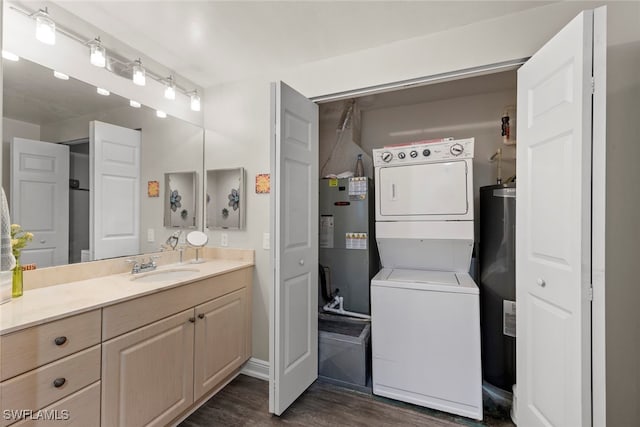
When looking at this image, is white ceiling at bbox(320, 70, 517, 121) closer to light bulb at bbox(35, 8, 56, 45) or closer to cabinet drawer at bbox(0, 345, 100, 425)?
light bulb at bbox(35, 8, 56, 45)

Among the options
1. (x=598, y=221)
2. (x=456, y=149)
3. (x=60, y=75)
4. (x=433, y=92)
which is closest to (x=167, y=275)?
(x=60, y=75)

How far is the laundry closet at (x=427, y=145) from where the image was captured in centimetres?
218

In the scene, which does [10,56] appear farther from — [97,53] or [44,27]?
[97,53]

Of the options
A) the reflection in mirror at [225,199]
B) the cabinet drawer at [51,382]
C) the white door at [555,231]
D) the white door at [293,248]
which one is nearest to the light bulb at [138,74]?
the reflection in mirror at [225,199]

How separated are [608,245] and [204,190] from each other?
2689 millimetres

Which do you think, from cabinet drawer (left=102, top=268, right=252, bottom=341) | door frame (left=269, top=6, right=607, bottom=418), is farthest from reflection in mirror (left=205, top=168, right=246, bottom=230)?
door frame (left=269, top=6, right=607, bottom=418)

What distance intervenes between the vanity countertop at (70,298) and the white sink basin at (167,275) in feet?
0.26

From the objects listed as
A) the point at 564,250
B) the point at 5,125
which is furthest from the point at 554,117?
the point at 5,125

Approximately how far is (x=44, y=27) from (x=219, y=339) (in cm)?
202

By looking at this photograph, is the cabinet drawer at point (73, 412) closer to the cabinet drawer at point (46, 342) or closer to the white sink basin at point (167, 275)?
the cabinet drawer at point (46, 342)

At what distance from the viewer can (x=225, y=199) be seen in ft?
8.23

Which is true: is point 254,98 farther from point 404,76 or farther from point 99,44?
point 404,76

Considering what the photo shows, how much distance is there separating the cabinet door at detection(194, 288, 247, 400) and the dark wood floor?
0.15 m

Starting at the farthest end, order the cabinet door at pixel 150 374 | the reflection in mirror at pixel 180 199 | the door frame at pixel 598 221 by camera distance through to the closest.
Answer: the reflection in mirror at pixel 180 199, the cabinet door at pixel 150 374, the door frame at pixel 598 221
